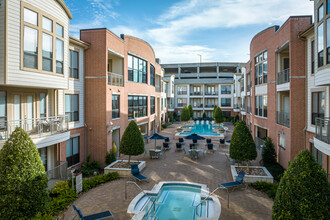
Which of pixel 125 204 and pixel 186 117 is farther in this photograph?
pixel 186 117

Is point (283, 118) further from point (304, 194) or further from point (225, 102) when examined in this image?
point (225, 102)

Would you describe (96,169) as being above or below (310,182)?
below

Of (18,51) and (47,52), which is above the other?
(47,52)

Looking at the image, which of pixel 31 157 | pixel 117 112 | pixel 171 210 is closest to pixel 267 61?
pixel 117 112

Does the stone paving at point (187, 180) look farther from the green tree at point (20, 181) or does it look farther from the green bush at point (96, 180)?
the green tree at point (20, 181)

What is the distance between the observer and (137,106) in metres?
23.8

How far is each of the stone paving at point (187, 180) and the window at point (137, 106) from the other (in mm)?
5324

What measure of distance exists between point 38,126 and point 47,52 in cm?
403

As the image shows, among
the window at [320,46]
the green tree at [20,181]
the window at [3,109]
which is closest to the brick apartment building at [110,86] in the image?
the window at [3,109]

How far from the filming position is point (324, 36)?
381 inches

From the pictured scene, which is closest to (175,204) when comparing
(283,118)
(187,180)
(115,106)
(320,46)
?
(187,180)

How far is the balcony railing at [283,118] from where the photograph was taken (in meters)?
16.0

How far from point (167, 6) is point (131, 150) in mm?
11521

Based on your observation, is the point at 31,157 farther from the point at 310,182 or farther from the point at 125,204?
the point at 310,182
